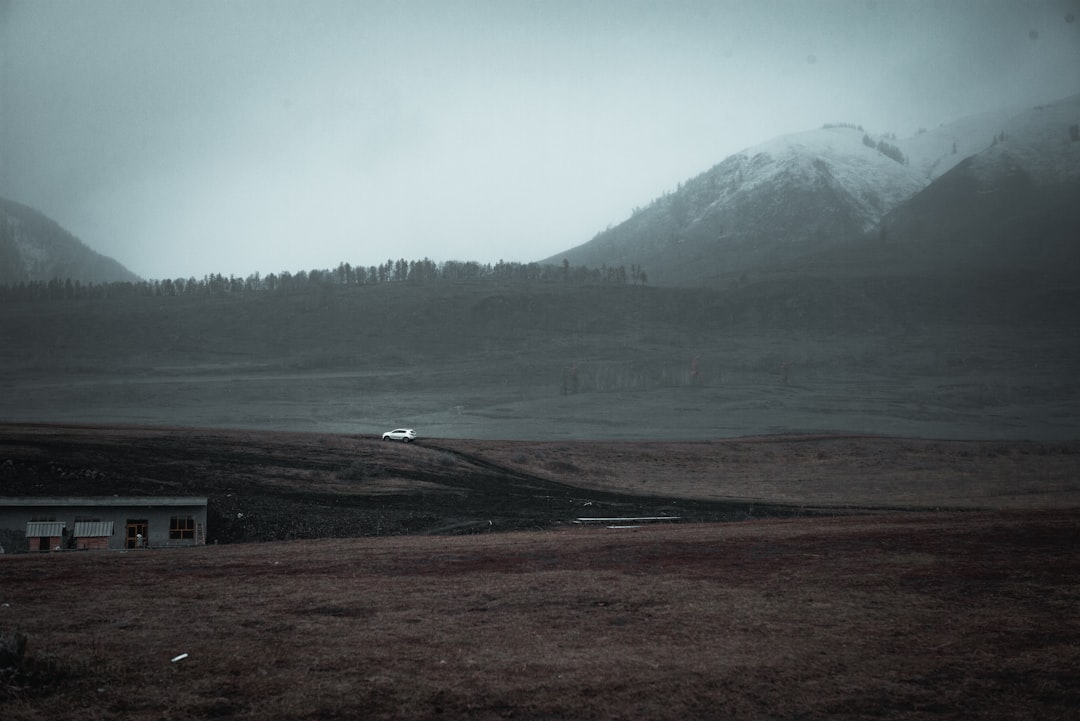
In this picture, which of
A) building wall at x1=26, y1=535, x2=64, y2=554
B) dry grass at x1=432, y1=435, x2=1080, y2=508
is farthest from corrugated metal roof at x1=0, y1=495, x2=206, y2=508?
dry grass at x1=432, y1=435, x2=1080, y2=508

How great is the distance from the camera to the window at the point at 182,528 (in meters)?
32.9

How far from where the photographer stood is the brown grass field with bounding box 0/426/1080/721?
1055 centimetres

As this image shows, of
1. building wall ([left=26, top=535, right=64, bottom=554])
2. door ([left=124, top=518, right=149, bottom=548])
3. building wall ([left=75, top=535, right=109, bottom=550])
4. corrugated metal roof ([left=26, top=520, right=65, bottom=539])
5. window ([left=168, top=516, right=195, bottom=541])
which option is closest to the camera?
building wall ([left=26, top=535, right=64, bottom=554])

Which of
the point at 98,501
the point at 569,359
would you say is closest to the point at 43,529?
the point at 98,501

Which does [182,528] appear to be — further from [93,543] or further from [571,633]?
[571,633]

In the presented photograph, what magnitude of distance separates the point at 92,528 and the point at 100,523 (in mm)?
405

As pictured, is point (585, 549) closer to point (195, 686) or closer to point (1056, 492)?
point (195, 686)

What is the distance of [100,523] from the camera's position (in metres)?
31.6

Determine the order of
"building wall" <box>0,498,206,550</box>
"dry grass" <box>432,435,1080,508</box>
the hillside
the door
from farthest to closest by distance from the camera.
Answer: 1. the hillside
2. "dry grass" <box>432,435,1080,508</box>
3. the door
4. "building wall" <box>0,498,206,550</box>

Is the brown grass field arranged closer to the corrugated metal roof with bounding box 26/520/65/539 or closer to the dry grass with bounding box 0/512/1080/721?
the dry grass with bounding box 0/512/1080/721

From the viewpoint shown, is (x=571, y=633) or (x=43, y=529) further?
(x=43, y=529)

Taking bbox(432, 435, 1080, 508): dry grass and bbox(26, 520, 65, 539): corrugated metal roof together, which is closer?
bbox(26, 520, 65, 539): corrugated metal roof

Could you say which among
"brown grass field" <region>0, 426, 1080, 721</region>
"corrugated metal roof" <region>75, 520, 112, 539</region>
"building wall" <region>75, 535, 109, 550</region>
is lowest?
"building wall" <region>75, 535, 109, 550</region>

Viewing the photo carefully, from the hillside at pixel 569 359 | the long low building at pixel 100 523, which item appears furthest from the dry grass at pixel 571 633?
the hillside at pixel 569 359
